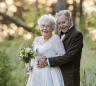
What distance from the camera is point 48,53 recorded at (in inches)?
115

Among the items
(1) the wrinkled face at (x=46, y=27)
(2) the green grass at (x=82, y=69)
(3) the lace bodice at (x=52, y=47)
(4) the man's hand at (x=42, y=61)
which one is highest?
(1) the wrinkled face at (x=46, y=27)

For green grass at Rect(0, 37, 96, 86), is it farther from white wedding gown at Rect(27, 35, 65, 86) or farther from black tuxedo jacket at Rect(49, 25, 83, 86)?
black tuxedo jacket at Rect(49, 25, 83, 86)

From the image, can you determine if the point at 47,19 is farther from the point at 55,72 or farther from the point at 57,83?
the point at 57,83

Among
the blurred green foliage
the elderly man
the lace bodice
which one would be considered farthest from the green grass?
the elderly man

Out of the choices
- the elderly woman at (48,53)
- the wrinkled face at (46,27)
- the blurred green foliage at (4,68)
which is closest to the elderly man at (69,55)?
the elderly woman at (48,53)

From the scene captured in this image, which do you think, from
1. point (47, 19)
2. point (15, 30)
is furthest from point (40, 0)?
point (47, 19)

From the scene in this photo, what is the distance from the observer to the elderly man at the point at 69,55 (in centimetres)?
275

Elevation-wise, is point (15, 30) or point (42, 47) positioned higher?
point (15, 30)

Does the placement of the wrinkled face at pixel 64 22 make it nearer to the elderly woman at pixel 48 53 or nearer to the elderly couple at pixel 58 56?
the elderly couple at pixel 58 56

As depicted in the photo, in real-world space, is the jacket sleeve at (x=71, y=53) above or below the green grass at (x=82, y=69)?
above

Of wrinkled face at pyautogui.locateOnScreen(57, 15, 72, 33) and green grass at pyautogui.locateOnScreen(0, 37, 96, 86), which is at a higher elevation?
wrinkled face at pyautogui.locateOnScreen(57, 15, 72, 33)

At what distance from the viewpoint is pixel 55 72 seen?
114 inches

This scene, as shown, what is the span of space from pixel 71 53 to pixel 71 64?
0.27 m

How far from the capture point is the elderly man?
9.03 feet
